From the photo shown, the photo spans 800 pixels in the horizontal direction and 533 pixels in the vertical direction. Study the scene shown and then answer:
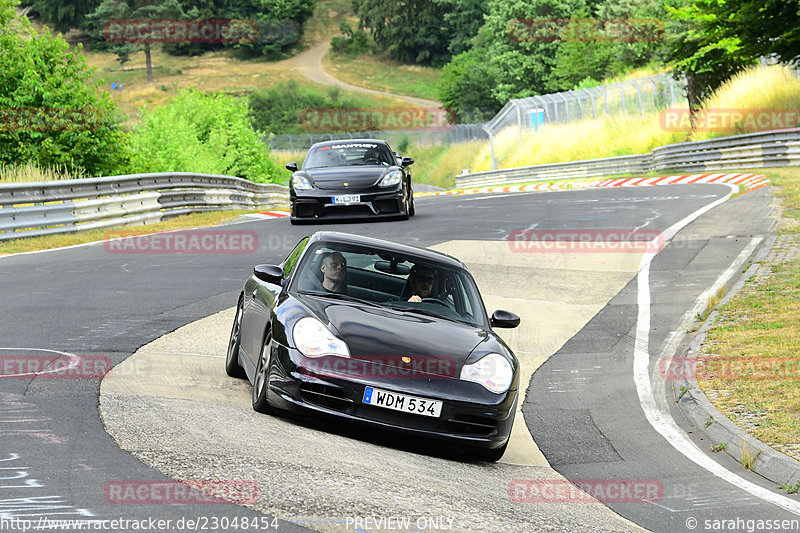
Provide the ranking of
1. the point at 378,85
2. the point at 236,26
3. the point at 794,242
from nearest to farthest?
the point at 794,242, the point at 378,85, the point at 236,26

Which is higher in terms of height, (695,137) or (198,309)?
(198,309)

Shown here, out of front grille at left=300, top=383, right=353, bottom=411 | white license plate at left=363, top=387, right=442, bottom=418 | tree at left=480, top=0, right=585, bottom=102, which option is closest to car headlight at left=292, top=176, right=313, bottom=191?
front grille at left=300, top=383, right=353, bottom=411

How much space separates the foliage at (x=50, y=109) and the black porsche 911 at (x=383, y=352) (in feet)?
61.1

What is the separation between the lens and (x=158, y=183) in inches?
967

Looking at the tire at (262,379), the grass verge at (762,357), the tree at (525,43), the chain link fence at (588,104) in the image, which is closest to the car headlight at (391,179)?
the grass verge at (762,357)

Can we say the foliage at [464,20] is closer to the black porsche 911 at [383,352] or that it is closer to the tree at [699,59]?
the tree at [699,59]

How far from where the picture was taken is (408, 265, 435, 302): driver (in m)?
8.13

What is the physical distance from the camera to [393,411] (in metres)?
6.70

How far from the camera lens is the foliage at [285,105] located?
106 metres

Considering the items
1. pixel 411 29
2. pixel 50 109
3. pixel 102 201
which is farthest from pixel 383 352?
pixel 411 29

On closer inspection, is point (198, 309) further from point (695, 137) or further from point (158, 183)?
point (695, 137)

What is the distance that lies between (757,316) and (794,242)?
213 inches

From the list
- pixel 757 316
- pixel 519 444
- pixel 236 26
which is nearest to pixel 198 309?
pixel 519 444

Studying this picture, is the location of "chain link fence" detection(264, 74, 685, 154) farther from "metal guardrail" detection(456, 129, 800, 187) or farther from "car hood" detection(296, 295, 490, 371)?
"car hood" detection(296, 295, 490, 371)
